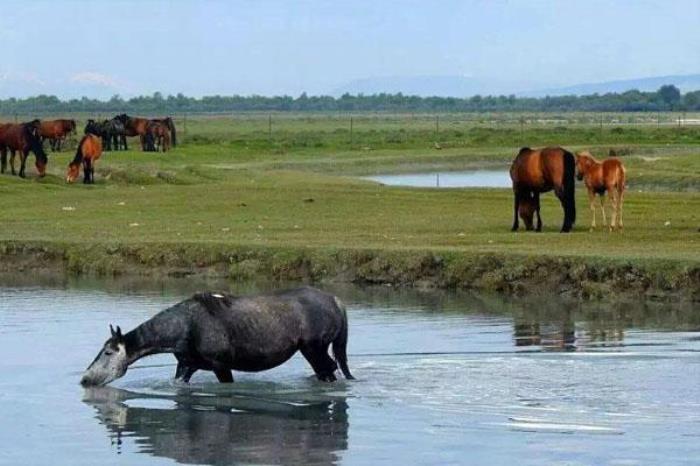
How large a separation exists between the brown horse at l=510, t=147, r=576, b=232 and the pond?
18.1 meters

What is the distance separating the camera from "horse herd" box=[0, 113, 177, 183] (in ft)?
148

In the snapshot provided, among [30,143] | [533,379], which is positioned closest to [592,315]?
[533,379]

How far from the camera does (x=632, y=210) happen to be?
34688mm

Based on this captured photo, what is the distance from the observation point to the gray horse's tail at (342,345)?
54.0 ft

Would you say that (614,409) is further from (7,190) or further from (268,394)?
(7,190)

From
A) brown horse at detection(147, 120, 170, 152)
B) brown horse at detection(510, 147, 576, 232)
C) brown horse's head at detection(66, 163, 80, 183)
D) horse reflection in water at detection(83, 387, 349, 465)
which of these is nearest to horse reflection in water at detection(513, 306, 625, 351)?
horse reflection in water at detection(83, 387, 349, 465)

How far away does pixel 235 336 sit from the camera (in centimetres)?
1617

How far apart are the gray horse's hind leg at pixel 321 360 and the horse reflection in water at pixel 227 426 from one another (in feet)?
2.21

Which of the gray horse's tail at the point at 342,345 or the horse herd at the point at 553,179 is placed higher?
the horse herd at the point at 553,179

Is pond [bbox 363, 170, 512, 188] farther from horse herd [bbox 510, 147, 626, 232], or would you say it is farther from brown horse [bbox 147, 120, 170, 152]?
horse herd [bbox 510, 147, 626, 232]

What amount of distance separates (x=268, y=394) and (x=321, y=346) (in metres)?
0.74

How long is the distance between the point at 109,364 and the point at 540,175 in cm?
1613

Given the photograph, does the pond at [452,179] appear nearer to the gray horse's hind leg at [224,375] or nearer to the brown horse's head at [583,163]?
the brown horse's head at [583,163]

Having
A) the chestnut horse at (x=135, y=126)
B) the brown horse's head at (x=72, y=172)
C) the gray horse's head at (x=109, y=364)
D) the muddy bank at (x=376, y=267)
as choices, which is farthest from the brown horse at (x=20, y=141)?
the gray horse's head at (x=109, y=364)
